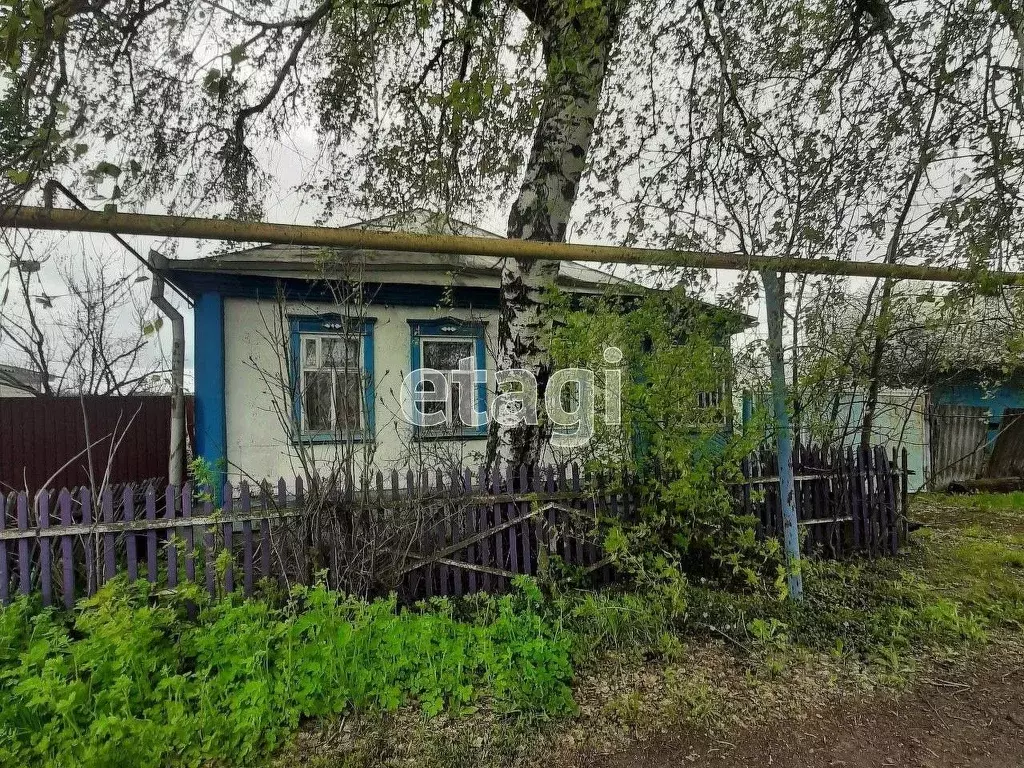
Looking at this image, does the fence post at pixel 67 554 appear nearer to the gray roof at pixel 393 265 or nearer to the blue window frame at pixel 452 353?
the gray roof at pixel 393 265

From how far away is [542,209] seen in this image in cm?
419

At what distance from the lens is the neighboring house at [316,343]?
678 centimetres

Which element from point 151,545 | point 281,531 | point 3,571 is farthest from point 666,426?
point 3,571

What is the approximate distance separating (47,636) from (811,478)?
6111 mm

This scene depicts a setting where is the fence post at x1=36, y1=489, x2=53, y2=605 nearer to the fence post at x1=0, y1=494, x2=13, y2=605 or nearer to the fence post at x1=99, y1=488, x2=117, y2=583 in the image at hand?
the fence post at x1=0, y1=494, x2=13, y2=605

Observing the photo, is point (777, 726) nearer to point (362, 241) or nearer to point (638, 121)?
point (362, 241)

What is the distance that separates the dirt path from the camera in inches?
88.4

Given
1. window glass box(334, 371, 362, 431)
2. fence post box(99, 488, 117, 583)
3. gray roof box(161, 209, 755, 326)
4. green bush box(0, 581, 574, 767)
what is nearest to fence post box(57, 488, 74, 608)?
fence post box(99, 488, 117, 583)

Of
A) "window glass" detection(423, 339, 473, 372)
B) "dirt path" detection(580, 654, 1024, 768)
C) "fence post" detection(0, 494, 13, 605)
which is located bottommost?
"dirt path" detection(580, 654, 1024, 768)

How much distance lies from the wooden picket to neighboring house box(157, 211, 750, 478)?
2.14 metres

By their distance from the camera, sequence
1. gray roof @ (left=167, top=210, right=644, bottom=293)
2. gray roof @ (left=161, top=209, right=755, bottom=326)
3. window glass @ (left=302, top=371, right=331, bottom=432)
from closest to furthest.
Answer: gray roof @ (left=161, top=209, right=755, bottom=326) → gray roof @ (left=167, top=210, right=644, bottom=293) → window glass @ (left=302, top=371, right=331, bottom=432)

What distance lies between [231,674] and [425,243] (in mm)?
2384

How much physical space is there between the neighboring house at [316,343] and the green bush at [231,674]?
125 inches

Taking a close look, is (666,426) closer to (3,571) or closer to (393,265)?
(3,571)
